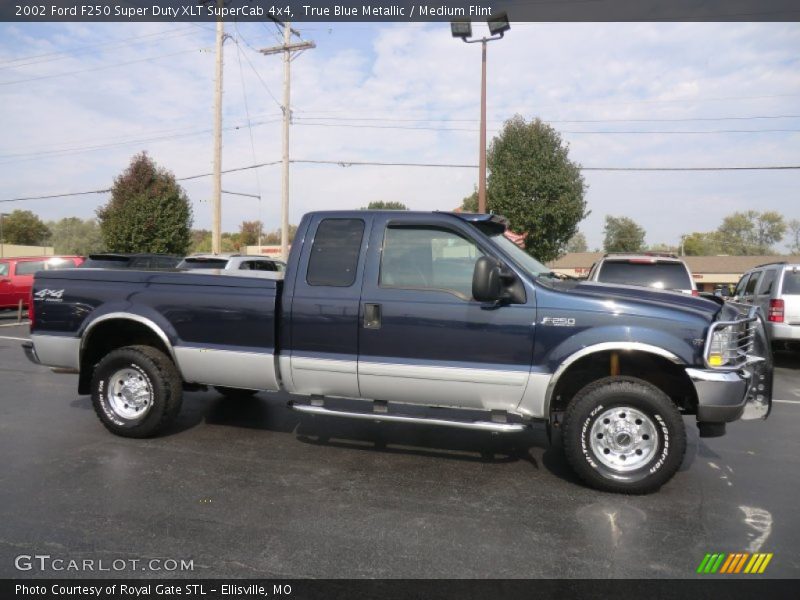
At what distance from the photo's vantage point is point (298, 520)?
372cm

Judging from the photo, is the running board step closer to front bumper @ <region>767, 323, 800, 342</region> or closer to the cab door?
the cab door

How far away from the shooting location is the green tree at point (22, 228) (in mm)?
79844

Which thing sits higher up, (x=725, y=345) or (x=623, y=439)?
(x=725, y=345)

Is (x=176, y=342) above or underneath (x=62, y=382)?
above

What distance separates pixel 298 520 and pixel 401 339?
1.54 m

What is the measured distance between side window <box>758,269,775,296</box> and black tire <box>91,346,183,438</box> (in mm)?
10123

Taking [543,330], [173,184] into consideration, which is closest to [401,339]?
[543,330]

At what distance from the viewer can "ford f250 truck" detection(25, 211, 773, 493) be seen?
13.7 feet

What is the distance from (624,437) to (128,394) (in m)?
4.34

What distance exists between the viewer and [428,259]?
472cm

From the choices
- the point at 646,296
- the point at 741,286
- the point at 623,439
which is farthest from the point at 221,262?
the point at 741,286

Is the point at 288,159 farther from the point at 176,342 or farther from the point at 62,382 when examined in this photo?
the point at 176,342

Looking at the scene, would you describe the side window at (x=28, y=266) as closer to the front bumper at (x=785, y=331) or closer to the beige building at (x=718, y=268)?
the front bumper at (x=785, y=331)

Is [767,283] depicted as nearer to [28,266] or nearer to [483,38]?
[483,38]
